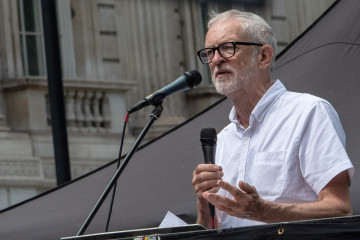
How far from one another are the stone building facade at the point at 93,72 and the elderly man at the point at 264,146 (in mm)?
7799

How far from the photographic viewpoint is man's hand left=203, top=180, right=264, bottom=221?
13.0ft

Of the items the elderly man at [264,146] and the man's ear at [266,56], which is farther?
the man's ear at [266,56]

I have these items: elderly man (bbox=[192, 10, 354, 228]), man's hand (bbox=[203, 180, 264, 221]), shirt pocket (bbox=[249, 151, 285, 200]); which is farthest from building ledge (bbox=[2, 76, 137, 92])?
man's hand (bbox=[203, 180, 264, 221])

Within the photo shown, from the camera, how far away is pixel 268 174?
4395mm

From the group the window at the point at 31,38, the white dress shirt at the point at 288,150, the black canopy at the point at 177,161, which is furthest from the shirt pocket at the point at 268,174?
the window at the point at 31,38

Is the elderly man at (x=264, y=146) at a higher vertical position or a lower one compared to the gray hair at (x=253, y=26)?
lower

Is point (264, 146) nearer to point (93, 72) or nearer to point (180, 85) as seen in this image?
point (180, 85)

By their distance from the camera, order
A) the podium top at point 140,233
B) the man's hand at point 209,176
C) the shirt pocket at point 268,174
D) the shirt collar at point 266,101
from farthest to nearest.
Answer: the shirt collar at point 266,101, the shirt pocket at point 268,174, the man's hand at point 209,176, the podium top at point 140,233

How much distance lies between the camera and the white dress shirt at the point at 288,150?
14.1 feet

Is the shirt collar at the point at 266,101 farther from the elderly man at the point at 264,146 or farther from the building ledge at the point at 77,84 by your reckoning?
the building ledge at the point at 77,84

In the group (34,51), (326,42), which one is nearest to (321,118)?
(326,42)

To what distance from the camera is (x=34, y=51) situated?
45.5 ft

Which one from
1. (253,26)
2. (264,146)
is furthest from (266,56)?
(264,146)

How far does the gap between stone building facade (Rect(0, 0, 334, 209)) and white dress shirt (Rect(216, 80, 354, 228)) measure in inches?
310
